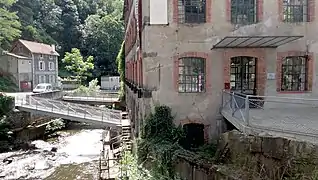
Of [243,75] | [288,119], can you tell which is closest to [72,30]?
[243,75]

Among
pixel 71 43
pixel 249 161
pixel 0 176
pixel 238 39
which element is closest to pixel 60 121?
pixel 0 176

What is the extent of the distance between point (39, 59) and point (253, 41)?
150 feet

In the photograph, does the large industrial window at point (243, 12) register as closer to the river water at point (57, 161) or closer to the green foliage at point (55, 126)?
the river water at point (57, 161)

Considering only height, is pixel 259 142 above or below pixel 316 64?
below

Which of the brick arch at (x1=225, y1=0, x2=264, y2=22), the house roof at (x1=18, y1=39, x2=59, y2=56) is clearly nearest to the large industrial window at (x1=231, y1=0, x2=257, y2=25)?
the brick arch at (x1=225, y1=0, x2=264, y2=22)

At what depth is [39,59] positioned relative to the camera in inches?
2111

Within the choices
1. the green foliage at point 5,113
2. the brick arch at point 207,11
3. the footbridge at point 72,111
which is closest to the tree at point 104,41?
the footbridge at point 72,111

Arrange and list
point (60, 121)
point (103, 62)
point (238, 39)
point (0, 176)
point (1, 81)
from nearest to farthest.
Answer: point (238, 39)
point (0, 176)
point (60, 121)
point (1, 81)
point (103, 62)

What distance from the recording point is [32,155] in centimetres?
2497

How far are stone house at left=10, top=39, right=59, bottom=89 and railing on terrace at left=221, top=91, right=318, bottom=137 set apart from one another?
43.2 m

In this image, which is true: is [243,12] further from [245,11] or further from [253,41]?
[253,41]

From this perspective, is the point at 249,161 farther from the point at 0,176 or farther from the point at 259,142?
the point at 0,176

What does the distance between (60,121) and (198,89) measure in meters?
23.9

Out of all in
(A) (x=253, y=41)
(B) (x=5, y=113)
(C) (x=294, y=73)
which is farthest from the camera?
(B) (x=5, y=113)
